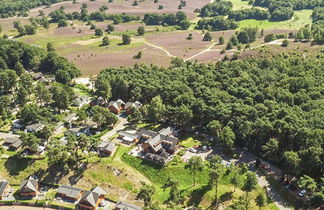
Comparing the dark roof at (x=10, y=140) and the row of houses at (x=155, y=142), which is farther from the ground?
the dark roof at (x=10, y=140)

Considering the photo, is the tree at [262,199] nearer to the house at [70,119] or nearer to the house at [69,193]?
the house at [69,193]

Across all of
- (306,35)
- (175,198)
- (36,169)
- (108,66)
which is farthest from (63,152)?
(306,35)

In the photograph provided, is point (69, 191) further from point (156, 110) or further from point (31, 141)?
point (156, 110)

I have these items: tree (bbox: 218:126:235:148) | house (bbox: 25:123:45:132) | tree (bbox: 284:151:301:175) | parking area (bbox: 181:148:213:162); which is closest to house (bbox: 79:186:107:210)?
parking area (bbox: 181:148:213:162)

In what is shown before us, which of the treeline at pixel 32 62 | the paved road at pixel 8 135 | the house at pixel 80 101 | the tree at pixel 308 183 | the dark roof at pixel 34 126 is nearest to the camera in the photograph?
the tree at pixel 308 183

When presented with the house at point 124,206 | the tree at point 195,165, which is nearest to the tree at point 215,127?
the tree at point 195,165

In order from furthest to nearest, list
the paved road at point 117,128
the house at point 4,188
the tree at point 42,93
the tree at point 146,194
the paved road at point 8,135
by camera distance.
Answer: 1. the tree at point 42,93
2. the paved road at point 8,135
3. the paved road at point 117,128
4. the house at point 4,188
5. the tree at point 146,194

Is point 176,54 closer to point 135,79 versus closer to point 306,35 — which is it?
point 135,79
